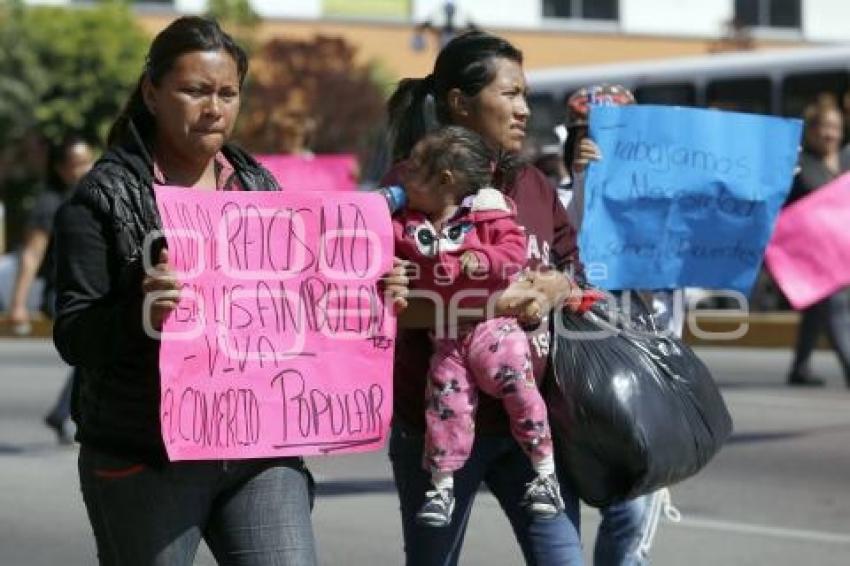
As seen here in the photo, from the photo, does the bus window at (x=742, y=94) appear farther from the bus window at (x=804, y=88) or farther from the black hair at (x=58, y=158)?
the black hair at (x=58, y=158)

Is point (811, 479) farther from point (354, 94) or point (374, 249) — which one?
point (354, 94)

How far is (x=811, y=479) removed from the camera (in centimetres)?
962

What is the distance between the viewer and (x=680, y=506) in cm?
879

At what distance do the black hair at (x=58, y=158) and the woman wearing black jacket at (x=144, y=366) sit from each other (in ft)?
22.7

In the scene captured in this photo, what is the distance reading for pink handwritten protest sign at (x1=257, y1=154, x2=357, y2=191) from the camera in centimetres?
1205

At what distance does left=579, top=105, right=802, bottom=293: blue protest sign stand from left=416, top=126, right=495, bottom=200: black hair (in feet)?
5.66

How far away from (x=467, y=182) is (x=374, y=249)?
29cm

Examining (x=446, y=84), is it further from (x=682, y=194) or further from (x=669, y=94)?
(x=669, y=94)

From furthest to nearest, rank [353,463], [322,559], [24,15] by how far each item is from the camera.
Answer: [24,15], [353,463], [322,559]

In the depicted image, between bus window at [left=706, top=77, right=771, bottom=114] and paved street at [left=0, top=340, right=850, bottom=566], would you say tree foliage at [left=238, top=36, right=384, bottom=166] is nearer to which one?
bus window at [left=706, top=77, right=771, bottom=114]

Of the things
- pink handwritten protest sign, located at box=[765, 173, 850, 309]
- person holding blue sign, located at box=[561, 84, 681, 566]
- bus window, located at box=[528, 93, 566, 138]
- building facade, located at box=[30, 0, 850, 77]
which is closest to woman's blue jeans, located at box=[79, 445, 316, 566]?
person holding blue sign, located at box=[561, 84, 681, 566]

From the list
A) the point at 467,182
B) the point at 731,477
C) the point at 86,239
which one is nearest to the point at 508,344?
the point at 467,182

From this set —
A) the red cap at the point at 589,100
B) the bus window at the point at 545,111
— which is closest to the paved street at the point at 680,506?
the red cap at the point at 589,100

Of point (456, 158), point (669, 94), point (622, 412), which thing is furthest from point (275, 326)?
point (669, 94)
